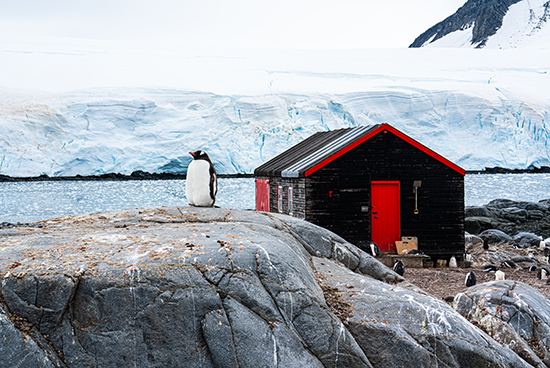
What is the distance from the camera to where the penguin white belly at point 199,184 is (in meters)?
7.23

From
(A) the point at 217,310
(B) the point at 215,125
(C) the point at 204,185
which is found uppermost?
(B) the point at 215,125

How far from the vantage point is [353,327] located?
4750 mm

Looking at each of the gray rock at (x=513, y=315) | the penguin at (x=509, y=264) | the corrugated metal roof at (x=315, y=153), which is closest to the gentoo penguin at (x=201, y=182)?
the gray rock at (x=513, y=315)

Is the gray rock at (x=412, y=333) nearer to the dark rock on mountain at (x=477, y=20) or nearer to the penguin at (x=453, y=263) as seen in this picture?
the penguin at (x=453, y=263)

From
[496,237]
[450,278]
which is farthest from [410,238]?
[496,237]

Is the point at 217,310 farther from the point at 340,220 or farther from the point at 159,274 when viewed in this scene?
the point at 340,220

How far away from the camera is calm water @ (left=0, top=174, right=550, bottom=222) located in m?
37.3

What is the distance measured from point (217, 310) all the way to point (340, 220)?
30.0 feet

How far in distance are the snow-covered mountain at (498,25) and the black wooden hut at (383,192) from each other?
88.8 meters

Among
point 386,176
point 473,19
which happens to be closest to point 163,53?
point 386,176

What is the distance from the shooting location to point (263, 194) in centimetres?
1750

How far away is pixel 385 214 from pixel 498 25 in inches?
4366

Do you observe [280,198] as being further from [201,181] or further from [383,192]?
[201,181]

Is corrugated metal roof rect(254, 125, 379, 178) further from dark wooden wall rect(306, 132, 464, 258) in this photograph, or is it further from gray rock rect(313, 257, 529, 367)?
gray rock rect(313, 257, 529, 367)
